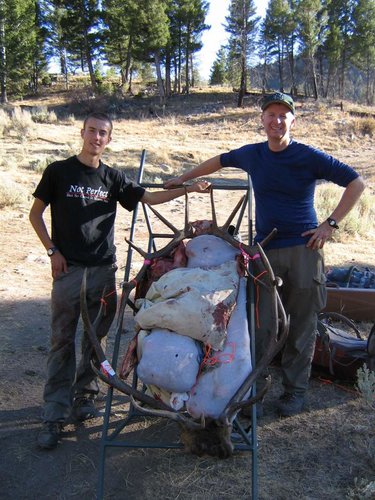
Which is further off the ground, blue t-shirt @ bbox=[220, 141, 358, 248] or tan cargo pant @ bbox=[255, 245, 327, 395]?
blue t-shirt @ bbox=[220, 141, 358, 248]

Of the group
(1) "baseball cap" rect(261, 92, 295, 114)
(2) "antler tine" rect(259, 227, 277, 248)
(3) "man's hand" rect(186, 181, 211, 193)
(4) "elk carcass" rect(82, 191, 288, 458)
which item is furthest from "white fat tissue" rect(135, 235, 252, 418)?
(1) "baseball cap" rect(261, 92, 295, 114)

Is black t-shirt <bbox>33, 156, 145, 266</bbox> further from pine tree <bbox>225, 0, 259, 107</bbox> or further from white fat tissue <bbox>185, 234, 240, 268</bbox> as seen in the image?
pine tree <bbox>225, 0, 259, 107</bbox>

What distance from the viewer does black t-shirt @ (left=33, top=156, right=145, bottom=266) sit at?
332 cm

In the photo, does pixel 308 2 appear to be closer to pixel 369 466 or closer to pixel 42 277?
pixel 42 277

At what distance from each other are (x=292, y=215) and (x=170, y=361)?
4.45ft

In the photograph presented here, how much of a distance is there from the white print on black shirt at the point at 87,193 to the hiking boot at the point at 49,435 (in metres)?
1.43

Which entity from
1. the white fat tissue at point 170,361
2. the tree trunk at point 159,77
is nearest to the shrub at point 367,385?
the white fat tissue at point 170,361

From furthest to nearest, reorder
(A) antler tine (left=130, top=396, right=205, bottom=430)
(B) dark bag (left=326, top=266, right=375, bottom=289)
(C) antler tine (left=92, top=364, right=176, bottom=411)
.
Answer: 1. (B) dark bag (left=326, top=266, right=375, bottom=289)
2. (C) antler tine (left=92, top=364, right=176, bottom=411)
3. (A) antler tine (left=130, top=396, right=205, bottom=430)

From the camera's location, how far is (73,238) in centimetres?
338

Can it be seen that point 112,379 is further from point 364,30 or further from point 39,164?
point 364,30

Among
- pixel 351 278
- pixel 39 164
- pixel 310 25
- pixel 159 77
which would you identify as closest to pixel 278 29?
pixel 310 25

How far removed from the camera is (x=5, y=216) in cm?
912

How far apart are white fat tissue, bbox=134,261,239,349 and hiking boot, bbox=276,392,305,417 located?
1150 mm

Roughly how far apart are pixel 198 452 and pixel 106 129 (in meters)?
1.97
